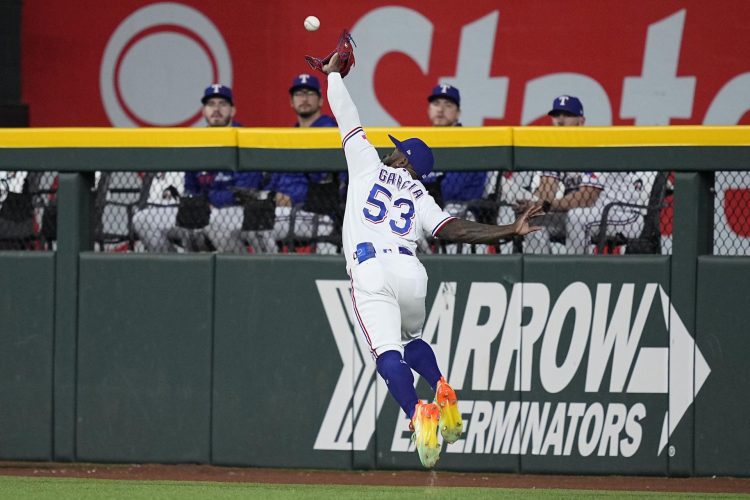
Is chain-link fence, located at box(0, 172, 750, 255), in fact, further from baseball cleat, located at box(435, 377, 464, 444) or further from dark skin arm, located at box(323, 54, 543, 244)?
baseball cleat, located at box(435, 377, 464, 444)

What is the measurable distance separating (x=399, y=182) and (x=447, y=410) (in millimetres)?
1116

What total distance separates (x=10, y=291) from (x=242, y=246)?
4.45ft

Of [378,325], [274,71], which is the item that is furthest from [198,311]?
[274,71]

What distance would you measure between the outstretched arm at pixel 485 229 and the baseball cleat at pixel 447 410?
68 cm

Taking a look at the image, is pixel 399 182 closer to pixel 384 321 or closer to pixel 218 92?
pixel 384 321

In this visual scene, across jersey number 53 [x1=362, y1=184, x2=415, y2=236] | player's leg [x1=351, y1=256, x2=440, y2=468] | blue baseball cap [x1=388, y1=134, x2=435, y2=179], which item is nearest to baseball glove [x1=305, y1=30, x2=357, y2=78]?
blue baseball cap [x1=388, y1=134, x2=435, y2=179]

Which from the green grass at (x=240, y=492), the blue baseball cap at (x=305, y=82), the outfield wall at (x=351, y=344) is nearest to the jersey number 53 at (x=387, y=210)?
the outfield wall at (x=351, y=344)

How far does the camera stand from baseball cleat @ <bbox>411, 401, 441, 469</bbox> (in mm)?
5797

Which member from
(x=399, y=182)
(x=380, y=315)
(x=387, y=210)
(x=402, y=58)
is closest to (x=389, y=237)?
(x=387, y=210)

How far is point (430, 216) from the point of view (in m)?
6.31

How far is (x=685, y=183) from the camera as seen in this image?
7.16 metres

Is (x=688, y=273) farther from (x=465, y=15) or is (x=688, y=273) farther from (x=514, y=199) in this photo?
(x=465, y=15)


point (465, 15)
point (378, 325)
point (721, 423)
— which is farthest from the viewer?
point (465, 15)

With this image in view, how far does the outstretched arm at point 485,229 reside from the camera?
5.94m
